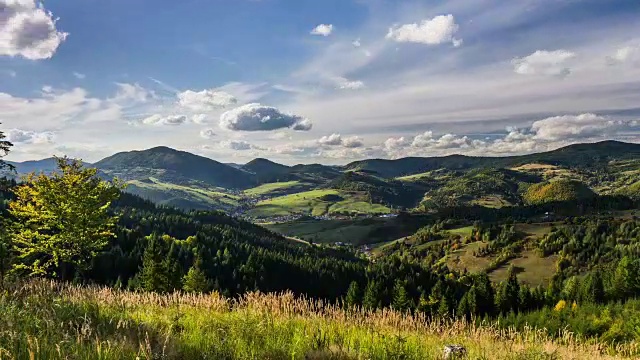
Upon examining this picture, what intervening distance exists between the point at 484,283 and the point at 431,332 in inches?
5203

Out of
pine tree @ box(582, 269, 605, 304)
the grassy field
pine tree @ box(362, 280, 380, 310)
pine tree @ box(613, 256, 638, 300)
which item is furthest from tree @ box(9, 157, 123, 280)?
pine tree @ box(613, 256, 638, 300)

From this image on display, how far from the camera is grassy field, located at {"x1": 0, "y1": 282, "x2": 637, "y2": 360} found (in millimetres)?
5895

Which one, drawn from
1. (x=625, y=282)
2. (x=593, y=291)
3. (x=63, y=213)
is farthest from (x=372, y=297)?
(x=625, y=282)

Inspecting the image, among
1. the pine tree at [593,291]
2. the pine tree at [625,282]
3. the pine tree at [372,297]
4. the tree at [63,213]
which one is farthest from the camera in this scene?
the pine tree at [625,282]

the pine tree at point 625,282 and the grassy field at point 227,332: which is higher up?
the grassy field at point 227,332

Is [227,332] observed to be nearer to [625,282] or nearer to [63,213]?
[63,213]

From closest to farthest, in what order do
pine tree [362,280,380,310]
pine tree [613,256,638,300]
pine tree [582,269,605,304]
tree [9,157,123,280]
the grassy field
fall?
the grassy field < tree [9,157,123,280] < pine tree [362,280,380,310] < pine tree [582,269,605,304] < pine tree [613,256,638,300]

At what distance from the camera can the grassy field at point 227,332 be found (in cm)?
589

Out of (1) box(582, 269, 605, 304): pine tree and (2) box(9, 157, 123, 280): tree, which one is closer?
(2) box(9, 157, 123, 280): tree

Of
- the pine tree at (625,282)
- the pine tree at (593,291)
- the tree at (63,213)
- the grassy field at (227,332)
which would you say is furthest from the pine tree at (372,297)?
the pine tree at (625,282)

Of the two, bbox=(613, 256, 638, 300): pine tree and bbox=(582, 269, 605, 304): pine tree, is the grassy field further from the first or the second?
bbox=(613, 256, 638, 300): pine tree

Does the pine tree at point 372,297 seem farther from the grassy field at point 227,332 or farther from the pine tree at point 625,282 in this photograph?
the pine tree at point 625,282

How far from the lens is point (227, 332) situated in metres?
7.90

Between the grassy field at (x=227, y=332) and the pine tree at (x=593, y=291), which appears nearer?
the grassy field at (x=227, y=332)
